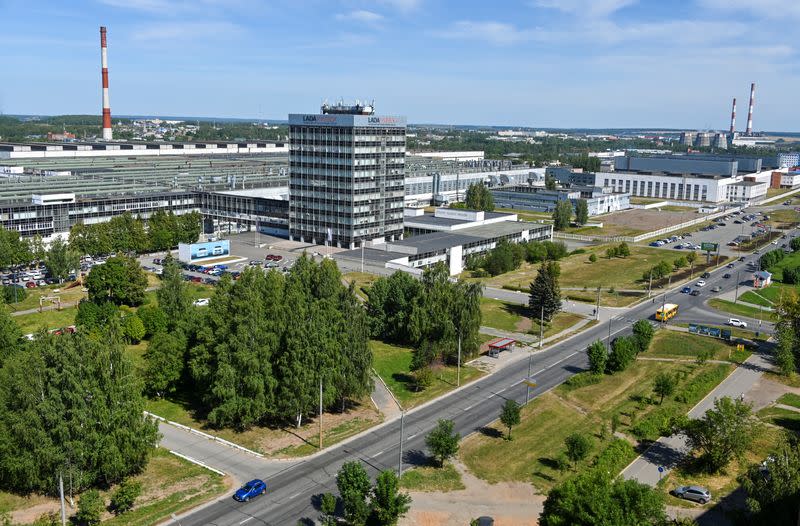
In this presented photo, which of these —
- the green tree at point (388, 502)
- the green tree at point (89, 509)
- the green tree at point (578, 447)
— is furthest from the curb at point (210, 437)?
the green tree at point (578, 447)

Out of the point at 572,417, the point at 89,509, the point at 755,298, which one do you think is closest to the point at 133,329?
the point at 89,509

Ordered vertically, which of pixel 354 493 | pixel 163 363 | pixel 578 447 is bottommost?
pixel 578 447

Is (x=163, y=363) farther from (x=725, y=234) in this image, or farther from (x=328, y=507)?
(x=725, y=234)

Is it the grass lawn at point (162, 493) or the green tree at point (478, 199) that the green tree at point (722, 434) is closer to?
the grass lawn at point (162, 493)

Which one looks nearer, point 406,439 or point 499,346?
point 406,439

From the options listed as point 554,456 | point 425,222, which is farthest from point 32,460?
point 425,222

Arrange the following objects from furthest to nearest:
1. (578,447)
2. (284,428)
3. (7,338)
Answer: (7,338) → (284,428) → (578,447)
